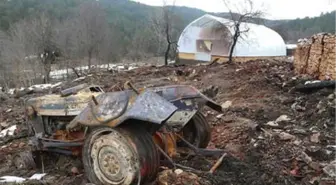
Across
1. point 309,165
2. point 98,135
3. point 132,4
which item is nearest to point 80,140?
point 98,135

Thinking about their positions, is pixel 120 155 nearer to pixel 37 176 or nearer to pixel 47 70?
pixel 37 176

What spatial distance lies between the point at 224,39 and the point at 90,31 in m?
14.0

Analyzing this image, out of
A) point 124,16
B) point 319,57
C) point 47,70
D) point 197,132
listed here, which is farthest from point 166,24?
point 124,16

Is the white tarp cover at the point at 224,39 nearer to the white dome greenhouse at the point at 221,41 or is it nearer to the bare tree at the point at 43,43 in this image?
the white dome greenhouse at the point at 221,41

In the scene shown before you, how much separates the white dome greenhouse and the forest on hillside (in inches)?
64.3

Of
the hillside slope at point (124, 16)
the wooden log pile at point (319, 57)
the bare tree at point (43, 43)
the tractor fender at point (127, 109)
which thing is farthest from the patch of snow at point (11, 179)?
the hillside slope at point (124, 16)

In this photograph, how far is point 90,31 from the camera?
37312 millimetres


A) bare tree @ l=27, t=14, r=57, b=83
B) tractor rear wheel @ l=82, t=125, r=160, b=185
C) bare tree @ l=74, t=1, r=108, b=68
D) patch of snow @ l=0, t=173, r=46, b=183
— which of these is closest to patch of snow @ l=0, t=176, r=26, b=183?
patch of snow @ l=0, t=173, r=46, b=183

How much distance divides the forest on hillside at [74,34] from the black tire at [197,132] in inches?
823

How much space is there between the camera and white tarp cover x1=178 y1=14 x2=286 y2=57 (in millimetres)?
29438

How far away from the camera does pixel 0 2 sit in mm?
50844

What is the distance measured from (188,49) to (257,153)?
27.8 meters

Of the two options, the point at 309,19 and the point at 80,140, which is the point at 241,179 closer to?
the point at 80,140

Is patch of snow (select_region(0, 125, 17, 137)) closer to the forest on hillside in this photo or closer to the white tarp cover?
the forest on hillside
